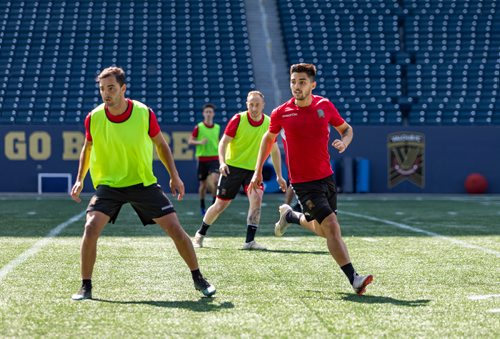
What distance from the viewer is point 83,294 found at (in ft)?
22.2

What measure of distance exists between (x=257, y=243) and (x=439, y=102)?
18342mm

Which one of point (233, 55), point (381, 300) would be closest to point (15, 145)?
point (233, 55)

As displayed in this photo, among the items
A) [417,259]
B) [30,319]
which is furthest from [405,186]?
[30,319]

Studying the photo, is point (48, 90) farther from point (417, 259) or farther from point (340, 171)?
point (417, 259)

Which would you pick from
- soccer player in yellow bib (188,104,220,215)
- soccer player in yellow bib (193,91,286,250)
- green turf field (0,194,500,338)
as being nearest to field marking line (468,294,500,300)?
green turf field (0,194,500,338)

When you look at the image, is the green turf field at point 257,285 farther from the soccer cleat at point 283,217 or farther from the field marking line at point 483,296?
the soccer cleat at point 283,217

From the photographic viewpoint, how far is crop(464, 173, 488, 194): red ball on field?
84.5 ft

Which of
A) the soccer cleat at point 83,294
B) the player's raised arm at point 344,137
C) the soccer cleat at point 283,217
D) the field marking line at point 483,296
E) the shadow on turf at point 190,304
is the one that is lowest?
the field marking line at point 483,296

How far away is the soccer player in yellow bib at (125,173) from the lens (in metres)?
6.89

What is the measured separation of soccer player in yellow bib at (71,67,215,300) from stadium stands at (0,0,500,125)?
20.0m

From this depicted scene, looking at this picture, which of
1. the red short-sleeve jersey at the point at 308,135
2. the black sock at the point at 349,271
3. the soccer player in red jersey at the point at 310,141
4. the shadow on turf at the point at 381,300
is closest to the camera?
the shadow on turf at the point at 381,300

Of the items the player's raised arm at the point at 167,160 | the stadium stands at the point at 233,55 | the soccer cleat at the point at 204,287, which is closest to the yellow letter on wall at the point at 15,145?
the stadium stands at the point at 233,55

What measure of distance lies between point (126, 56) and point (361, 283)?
2371cm

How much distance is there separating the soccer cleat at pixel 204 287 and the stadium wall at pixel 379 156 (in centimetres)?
1890
